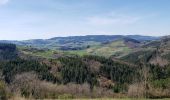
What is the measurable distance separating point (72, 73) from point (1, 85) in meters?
137

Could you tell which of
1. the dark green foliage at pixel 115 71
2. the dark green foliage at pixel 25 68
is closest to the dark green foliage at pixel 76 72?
the dark green foliage at pixel 25 68

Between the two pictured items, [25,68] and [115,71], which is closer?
[25,68]

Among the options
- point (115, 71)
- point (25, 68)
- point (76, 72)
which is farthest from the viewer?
point (115, 71)

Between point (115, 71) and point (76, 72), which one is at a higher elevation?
point (76, 72)

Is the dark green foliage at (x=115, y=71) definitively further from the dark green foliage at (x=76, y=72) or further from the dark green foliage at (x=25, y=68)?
the dark green foliage at (x=25, y=68)

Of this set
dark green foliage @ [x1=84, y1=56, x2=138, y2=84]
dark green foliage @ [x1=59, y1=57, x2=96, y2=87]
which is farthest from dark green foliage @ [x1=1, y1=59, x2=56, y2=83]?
dark green foliage @ [x1=84, y1=56, x2=138, y2=84]

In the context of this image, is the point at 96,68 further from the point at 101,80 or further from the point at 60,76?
the point at 60,76

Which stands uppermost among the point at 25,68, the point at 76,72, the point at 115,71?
the point at 25,68

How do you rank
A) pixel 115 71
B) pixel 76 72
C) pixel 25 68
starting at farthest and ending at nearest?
pixel 115 71
pixel 76 72
pixel 25 68

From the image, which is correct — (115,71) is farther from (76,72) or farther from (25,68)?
(25,68)

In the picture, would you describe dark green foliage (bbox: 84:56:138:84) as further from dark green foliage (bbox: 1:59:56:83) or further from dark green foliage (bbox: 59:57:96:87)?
dark green foliage (bbox: 1:59:56:83)

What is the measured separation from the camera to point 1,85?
2242 cm

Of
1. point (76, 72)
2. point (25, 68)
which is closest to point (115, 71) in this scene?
point (76, 72)

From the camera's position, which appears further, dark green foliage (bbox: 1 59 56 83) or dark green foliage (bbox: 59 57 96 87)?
dark green foliage (bbox: 59 57 96 87)
